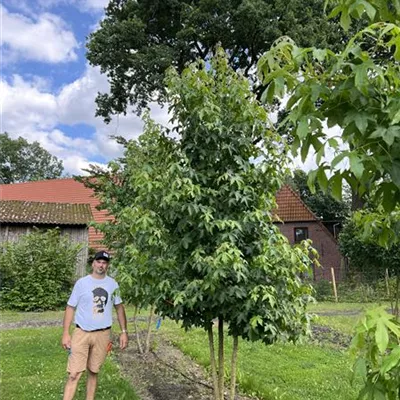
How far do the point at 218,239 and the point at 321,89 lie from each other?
8.83 ft

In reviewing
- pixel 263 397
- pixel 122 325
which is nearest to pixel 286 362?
pixel 263 397

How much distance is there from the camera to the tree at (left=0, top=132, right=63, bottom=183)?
171 ft

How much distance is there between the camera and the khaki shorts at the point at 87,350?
4.69m

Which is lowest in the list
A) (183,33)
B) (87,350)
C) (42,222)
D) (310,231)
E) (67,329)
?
(87,350)

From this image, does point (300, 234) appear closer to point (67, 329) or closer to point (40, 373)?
point (40, 373)

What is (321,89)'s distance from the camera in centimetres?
153

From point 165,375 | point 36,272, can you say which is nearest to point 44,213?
point 36,272

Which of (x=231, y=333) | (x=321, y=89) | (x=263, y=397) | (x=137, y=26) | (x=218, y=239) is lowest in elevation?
(x=263, y=397)

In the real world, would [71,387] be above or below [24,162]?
below

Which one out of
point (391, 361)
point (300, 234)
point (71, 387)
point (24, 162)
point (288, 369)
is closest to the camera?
point (391, 361)

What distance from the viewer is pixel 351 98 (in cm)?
148

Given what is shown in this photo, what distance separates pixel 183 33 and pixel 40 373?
15.7 m

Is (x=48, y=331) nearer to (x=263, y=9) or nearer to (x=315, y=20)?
(x=263, y=9)

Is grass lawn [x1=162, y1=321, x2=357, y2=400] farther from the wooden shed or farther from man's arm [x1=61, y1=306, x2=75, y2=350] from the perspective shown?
the wooden shed
